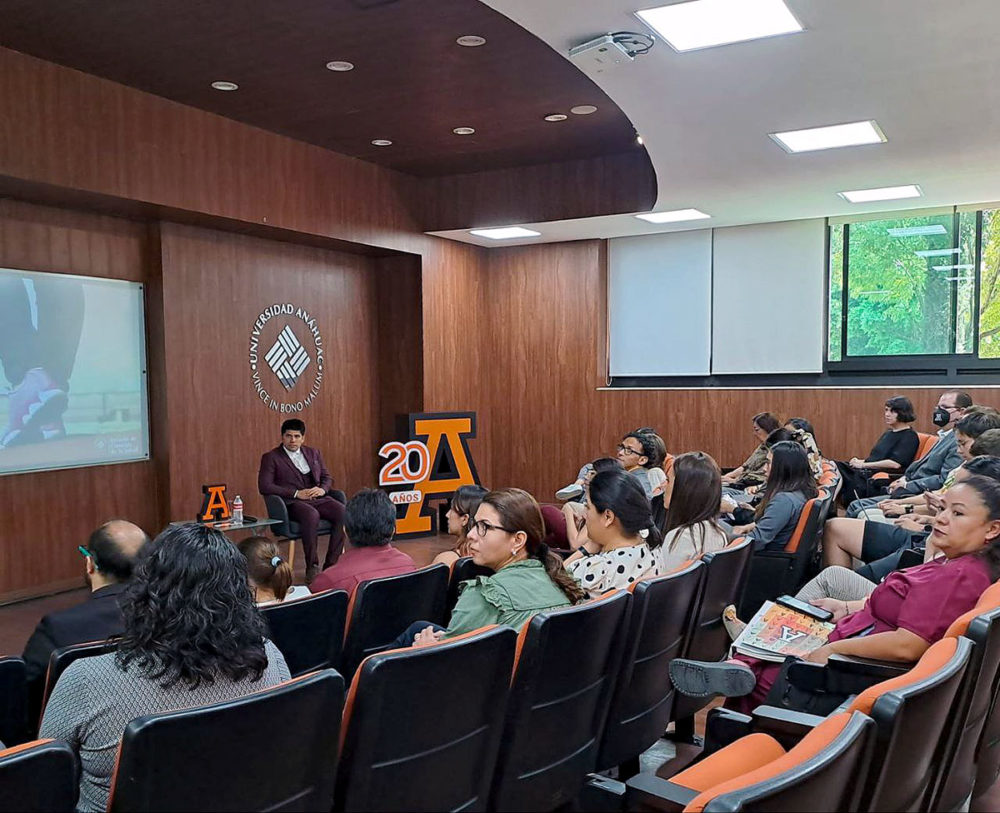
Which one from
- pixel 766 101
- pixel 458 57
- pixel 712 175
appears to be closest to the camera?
pixel 766 101

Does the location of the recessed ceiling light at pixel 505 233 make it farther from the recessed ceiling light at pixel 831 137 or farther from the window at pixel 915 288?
the recessed ceiling light at pixel 831 137

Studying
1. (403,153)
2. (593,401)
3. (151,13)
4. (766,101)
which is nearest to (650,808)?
(766,101)

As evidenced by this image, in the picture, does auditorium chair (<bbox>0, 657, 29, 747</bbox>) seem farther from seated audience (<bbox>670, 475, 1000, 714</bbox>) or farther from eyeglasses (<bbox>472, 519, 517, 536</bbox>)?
seated audience (<bbox>670, 475, 1000, 714</bbox>)

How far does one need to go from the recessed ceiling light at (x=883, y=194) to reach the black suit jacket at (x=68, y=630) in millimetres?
6908

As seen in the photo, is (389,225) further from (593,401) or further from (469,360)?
(593,401)

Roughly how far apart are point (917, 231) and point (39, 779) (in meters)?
8.85

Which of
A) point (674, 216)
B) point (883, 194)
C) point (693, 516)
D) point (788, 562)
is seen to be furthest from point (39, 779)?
point (674, 216)

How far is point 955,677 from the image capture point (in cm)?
158

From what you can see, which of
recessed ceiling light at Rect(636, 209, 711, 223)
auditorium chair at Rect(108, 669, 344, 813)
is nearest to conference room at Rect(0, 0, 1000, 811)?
auditorium chair at Rect(108, 669, 344, 813)

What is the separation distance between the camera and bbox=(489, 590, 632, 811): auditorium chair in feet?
6.59

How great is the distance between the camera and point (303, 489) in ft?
22.7

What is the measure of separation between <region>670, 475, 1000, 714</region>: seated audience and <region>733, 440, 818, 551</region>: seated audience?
1.55 m

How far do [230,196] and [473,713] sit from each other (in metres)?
5.94

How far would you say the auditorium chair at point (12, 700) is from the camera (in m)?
2.03
